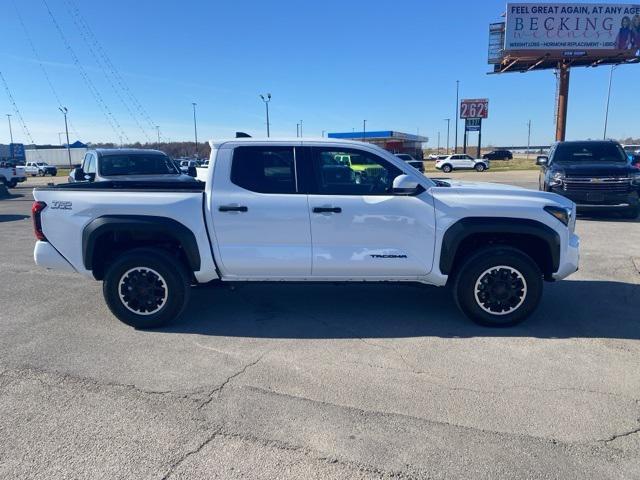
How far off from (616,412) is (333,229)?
8.73ft

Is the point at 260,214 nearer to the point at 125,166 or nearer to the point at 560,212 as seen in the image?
the point at 560,212

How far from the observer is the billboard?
35.4 metres

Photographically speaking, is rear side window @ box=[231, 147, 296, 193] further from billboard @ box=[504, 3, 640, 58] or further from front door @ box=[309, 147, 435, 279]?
billboard @ box=[504, 3, 640, 58]

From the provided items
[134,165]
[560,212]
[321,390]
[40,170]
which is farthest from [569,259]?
[40,170]

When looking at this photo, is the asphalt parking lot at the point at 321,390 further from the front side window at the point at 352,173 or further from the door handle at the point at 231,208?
the front side window at the point at 352,173

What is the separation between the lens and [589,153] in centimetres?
1210

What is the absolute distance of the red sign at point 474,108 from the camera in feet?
192

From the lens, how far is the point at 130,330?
4.74 m

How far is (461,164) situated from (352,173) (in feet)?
140

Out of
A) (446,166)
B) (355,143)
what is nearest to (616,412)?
(355,143)

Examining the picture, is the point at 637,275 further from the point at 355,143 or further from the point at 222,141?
the point at 222,141

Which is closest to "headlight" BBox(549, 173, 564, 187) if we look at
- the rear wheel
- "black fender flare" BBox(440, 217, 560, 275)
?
the rear wheel

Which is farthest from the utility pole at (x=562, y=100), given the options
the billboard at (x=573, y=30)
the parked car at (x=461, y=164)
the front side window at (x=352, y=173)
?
the front side window at (x=352, y=173)

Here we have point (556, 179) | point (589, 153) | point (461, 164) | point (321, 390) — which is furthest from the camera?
point (461, 164)
